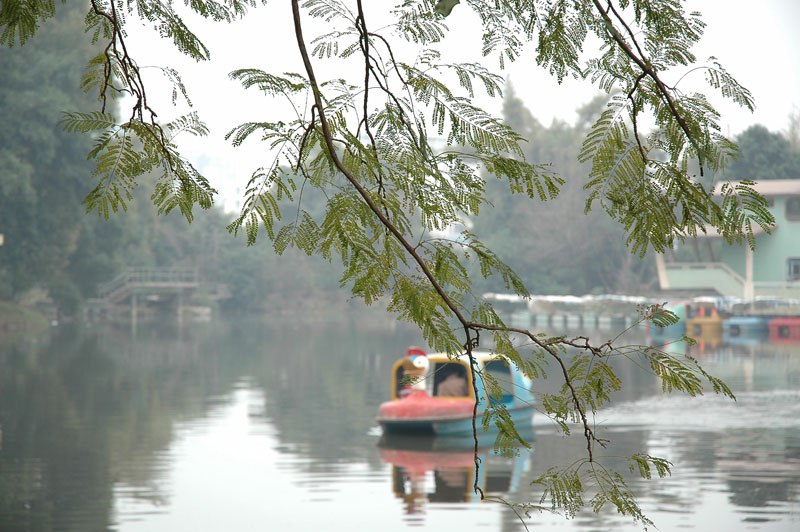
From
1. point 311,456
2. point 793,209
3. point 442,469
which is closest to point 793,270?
point 793,209

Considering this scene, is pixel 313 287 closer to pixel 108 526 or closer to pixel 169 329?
pixel 169 329

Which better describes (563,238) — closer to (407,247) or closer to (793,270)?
(793,270)

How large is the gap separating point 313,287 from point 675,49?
56.5 metres

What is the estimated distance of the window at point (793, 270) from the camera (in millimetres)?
38719

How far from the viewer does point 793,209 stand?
37.9 metres

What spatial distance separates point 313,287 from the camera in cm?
5844

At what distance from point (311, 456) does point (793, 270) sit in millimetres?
31310

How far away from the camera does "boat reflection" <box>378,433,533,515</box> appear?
1030 cm

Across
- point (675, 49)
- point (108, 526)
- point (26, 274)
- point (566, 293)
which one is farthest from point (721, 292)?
point (675, 49)

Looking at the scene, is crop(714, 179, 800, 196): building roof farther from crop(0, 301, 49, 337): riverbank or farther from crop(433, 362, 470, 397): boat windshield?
crop(0, 301, 49, 337): riverbank

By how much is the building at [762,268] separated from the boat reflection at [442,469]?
25.9m

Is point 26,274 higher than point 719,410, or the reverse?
point 26,274

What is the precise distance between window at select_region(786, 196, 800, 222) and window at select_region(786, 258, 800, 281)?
1888 mm

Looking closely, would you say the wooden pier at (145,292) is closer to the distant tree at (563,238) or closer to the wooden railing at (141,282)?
the wooden railing at (141,282)
